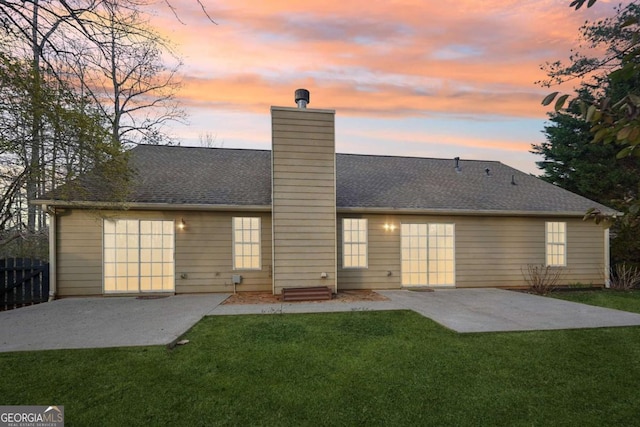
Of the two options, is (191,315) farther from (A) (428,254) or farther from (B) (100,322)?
(A) (428,254)

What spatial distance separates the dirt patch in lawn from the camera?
7.76 m

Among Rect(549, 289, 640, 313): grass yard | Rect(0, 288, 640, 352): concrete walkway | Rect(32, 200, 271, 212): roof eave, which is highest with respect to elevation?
Rect(32, 200, 271, 212): roof eave

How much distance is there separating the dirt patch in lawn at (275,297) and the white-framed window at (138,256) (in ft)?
6.80

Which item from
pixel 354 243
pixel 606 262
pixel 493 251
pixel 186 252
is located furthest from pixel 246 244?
pixel 606 262

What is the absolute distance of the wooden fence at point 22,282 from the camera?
7598 mm

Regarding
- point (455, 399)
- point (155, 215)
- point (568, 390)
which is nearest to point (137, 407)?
point (455, 399)

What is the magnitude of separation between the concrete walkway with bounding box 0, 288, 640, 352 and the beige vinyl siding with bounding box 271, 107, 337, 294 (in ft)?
3.37

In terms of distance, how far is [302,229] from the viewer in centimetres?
822

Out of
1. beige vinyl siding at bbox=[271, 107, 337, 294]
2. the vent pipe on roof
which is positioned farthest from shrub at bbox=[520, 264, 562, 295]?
the vent pipe on roof

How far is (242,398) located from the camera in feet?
10.8

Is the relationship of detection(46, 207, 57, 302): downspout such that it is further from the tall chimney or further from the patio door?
the patio door

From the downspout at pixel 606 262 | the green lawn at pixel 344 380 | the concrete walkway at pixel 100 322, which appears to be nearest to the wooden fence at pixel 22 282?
the concrete walkway at pixel 100 322

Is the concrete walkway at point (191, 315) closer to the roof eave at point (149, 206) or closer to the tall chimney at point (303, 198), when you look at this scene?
the tall chimney at point (303, 198)

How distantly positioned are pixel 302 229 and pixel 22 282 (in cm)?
711
